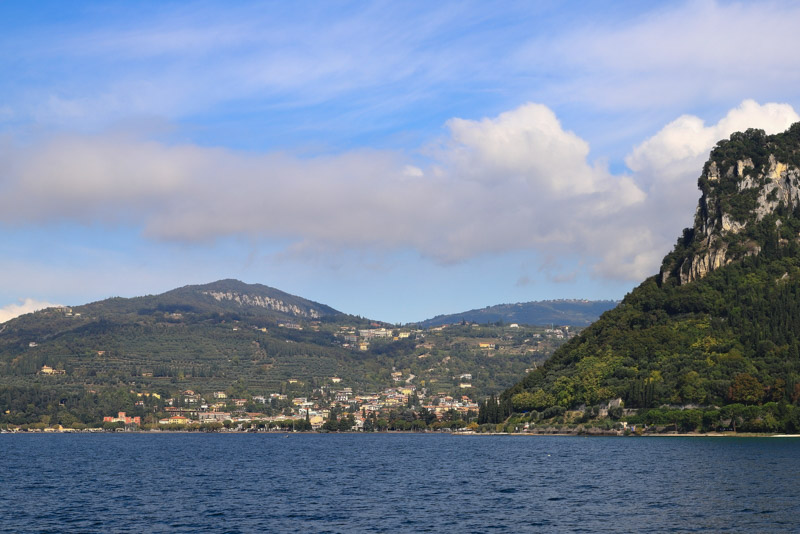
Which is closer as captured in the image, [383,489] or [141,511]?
[141,511]

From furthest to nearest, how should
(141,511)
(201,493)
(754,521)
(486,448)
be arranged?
(486,448), (201,493), (141,511), (754,521)

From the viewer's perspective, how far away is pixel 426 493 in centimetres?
9206

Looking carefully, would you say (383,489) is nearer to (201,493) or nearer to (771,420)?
(201,493)

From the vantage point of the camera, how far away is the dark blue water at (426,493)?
232 feet

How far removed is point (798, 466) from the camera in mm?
108688

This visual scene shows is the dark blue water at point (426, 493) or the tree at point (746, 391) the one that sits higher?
the tree at point (746, 391)

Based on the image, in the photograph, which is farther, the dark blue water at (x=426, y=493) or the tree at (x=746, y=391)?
the tree at (x=746, y=391)

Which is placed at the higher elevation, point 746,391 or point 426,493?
point 746,391

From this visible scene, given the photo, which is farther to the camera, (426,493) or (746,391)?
(746,391)

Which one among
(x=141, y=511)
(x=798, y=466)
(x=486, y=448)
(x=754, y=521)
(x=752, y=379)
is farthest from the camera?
(x=752, y=379)

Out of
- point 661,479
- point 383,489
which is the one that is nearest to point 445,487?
point 383,489

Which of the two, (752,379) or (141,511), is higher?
(752,379)

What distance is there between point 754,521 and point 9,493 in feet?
235

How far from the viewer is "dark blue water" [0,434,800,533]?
232 ft
